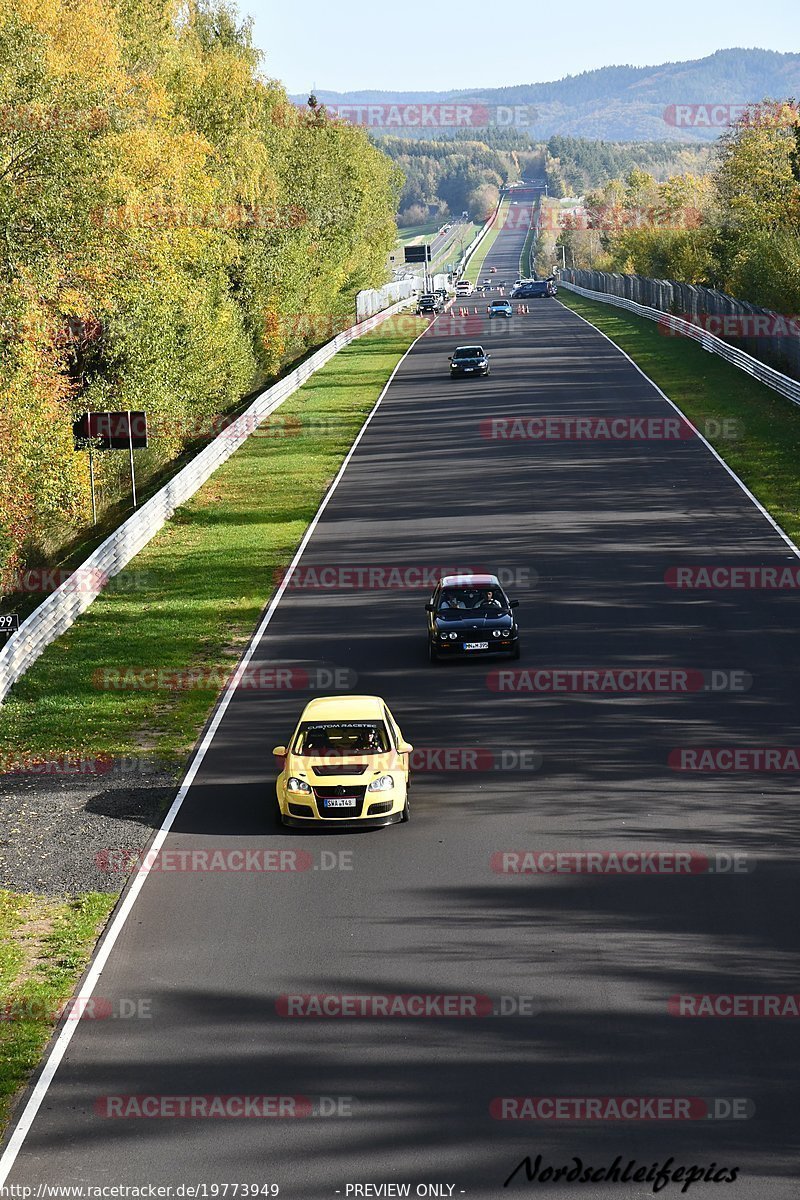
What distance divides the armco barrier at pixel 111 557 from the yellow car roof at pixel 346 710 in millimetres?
7864

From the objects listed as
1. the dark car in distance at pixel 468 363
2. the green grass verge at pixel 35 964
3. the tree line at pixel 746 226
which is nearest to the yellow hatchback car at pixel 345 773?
the green grass verge at pixel 35 964

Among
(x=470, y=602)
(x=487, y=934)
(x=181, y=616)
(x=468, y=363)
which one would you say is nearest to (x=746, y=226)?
(x=468, y=363)

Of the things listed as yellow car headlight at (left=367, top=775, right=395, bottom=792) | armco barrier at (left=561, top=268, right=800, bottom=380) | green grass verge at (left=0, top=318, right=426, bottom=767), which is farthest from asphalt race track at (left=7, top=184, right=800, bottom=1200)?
armco barrier at (left=561, top=268, right=800, bottom=380)

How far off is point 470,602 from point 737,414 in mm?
29316

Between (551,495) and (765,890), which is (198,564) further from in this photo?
(765,890)

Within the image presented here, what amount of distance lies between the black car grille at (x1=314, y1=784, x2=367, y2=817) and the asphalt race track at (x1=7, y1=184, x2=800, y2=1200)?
1.41 feet

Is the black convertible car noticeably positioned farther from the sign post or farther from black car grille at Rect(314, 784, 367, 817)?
the sign post

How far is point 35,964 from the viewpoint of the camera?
1612 cm

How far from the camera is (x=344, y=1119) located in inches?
480

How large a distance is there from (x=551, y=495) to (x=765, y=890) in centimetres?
2728

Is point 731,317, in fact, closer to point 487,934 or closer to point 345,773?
point 345,773

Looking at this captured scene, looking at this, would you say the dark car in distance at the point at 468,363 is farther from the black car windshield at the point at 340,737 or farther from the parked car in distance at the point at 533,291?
the parked car in distance at the point at 533,291

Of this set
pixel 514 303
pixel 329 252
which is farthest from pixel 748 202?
pixel 514 303

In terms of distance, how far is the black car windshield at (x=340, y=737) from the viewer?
20.3 meters
